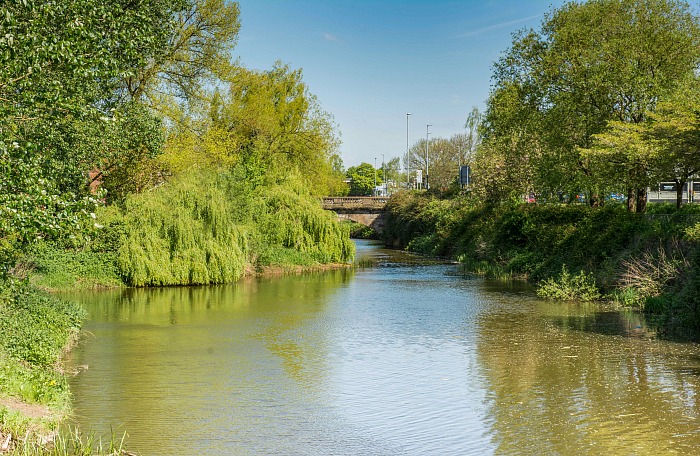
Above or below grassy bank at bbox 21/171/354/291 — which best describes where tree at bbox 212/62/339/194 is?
above

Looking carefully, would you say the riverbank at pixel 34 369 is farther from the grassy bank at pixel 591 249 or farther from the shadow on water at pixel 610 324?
the grassy bank at pixel 591 249

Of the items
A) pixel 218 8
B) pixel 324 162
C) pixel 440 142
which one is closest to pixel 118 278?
pixel 218 8

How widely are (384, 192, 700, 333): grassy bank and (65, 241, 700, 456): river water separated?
5.08 feet

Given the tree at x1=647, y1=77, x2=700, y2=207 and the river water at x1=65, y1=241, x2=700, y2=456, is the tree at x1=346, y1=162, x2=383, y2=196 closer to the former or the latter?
the tree at x1=647, y1=77, x2=700, y2=207

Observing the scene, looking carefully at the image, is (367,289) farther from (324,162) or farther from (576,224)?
(324,162)

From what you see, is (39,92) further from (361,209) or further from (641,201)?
(361,209)

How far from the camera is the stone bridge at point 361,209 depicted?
7062 centimetres

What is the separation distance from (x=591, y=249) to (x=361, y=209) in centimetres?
4017

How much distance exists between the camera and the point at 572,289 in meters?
29.9

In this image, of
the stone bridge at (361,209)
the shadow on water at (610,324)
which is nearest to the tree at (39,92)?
the shadow on water at (610,324)

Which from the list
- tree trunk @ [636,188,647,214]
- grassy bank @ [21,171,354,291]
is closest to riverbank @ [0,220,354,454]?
grassy bank @ [21,171,354,291]

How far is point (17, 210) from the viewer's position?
1098cm

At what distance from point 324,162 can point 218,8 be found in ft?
61.3

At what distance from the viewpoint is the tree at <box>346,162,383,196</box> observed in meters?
133
